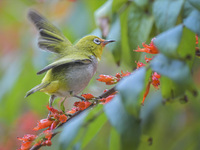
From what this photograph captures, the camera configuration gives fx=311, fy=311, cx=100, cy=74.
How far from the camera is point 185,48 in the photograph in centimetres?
195

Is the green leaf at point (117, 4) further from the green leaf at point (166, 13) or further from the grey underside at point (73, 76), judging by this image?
the grey underside at point (73, 76)

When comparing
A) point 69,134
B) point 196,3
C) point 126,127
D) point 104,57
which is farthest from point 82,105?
point 104,57

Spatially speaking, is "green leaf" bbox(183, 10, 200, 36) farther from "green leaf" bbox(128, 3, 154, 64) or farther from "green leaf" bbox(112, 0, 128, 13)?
"green leaf" bbox(112, 0, 128, 13)

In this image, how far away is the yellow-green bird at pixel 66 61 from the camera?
3.13 metres

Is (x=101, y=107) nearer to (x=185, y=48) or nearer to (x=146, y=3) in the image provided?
(x=185, y=48)

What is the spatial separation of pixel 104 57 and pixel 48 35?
1.69 meters

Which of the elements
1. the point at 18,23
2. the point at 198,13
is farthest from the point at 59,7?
the point at 198,13

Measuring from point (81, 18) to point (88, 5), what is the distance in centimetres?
27

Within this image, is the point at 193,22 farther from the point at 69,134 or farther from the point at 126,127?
the point at 69,134

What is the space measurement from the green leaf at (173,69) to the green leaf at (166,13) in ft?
1.82

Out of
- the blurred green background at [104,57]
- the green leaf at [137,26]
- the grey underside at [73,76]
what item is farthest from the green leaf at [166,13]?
the grey underside at [73,76]

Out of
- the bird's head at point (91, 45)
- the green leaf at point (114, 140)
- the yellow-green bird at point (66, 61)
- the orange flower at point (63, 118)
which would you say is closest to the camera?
the green leaf at point (114, 140)

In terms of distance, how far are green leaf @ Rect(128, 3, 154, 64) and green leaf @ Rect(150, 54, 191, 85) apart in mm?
1017

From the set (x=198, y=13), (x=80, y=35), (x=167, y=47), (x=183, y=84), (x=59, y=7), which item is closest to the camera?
(x=183, y=84)
